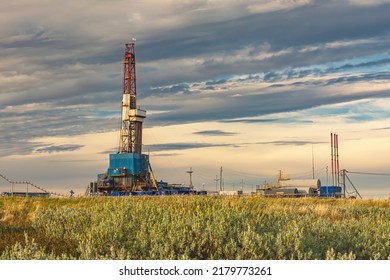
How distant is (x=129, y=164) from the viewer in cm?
9762

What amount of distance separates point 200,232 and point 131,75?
317ft

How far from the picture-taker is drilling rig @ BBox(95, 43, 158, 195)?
3807 inches

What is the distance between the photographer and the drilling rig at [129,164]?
9669 cm

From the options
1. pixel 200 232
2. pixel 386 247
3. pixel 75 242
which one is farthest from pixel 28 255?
pixel 386 247

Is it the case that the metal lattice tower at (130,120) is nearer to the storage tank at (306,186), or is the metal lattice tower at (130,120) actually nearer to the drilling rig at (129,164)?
the drilling rig at (129,164)

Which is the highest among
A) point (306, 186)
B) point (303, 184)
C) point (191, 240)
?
point (303, 184)

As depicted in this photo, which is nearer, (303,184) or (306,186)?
(306,186)

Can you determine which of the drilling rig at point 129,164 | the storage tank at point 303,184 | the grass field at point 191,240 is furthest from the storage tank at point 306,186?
the grass field at point 191,240

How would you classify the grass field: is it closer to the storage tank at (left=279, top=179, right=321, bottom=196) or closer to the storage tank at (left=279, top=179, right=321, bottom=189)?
the storage tank at (left=279, top=179, right=321, bottom=196)

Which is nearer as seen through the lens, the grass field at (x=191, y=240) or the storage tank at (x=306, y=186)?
the grass field at (x=191, y=240)

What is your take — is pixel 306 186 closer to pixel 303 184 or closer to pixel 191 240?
pixel 303 184

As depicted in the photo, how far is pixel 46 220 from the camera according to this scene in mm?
20797

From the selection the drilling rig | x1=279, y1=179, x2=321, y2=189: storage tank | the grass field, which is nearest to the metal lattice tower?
the drilling rig

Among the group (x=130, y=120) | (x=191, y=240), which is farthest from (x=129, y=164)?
(x=191, y=240)
